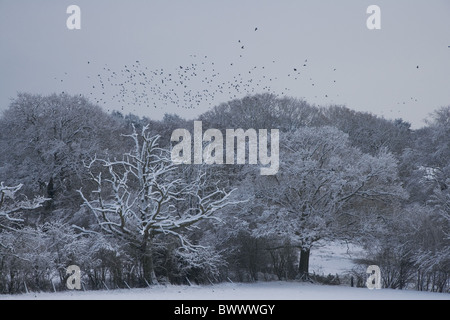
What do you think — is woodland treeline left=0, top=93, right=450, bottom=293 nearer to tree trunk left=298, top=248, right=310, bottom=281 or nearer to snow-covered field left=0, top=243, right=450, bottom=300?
tree trunk left=298, top=248, right=310, bottom=281

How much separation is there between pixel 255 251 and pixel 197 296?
27.2 feet

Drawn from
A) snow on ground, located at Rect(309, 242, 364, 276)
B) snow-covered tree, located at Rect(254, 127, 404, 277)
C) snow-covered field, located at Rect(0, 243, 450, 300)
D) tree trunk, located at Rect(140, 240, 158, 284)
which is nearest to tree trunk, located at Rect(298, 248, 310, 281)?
snow-covered tree, located at Rect(254, 127, 404, 277)

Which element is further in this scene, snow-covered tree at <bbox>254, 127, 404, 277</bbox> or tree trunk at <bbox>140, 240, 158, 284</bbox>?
snow-covered tree at <bbox>254, 127, 404, 277</bbox>

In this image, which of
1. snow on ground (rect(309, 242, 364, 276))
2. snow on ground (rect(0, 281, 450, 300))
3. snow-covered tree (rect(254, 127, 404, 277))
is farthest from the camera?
snow on ground (rect(309, 242, 364, 276))

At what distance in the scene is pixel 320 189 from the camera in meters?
23.7

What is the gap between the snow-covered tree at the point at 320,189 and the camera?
22625mm

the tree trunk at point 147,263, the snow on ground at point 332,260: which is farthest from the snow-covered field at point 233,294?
the snow on ground at point 332,260

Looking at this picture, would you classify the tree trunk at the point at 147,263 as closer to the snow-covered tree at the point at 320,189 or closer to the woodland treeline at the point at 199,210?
the woodland treeline at the point at 199,210

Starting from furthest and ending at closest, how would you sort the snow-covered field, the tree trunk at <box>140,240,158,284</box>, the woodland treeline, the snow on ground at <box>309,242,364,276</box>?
the snow on ground at <box>309,242,364,276</box> < the tree trunk at <box>140,240,158,284</box> < the woodland treeline < the snow-covered field

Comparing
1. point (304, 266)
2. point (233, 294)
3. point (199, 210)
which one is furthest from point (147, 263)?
point (304, 266)

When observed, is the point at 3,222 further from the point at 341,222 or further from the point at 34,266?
the point at 341,222

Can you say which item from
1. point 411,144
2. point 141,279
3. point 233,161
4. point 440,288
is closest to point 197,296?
point 141,279

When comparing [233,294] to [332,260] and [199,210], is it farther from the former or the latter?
[332,260]

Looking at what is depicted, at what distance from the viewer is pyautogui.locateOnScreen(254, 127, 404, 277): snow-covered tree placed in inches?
891
